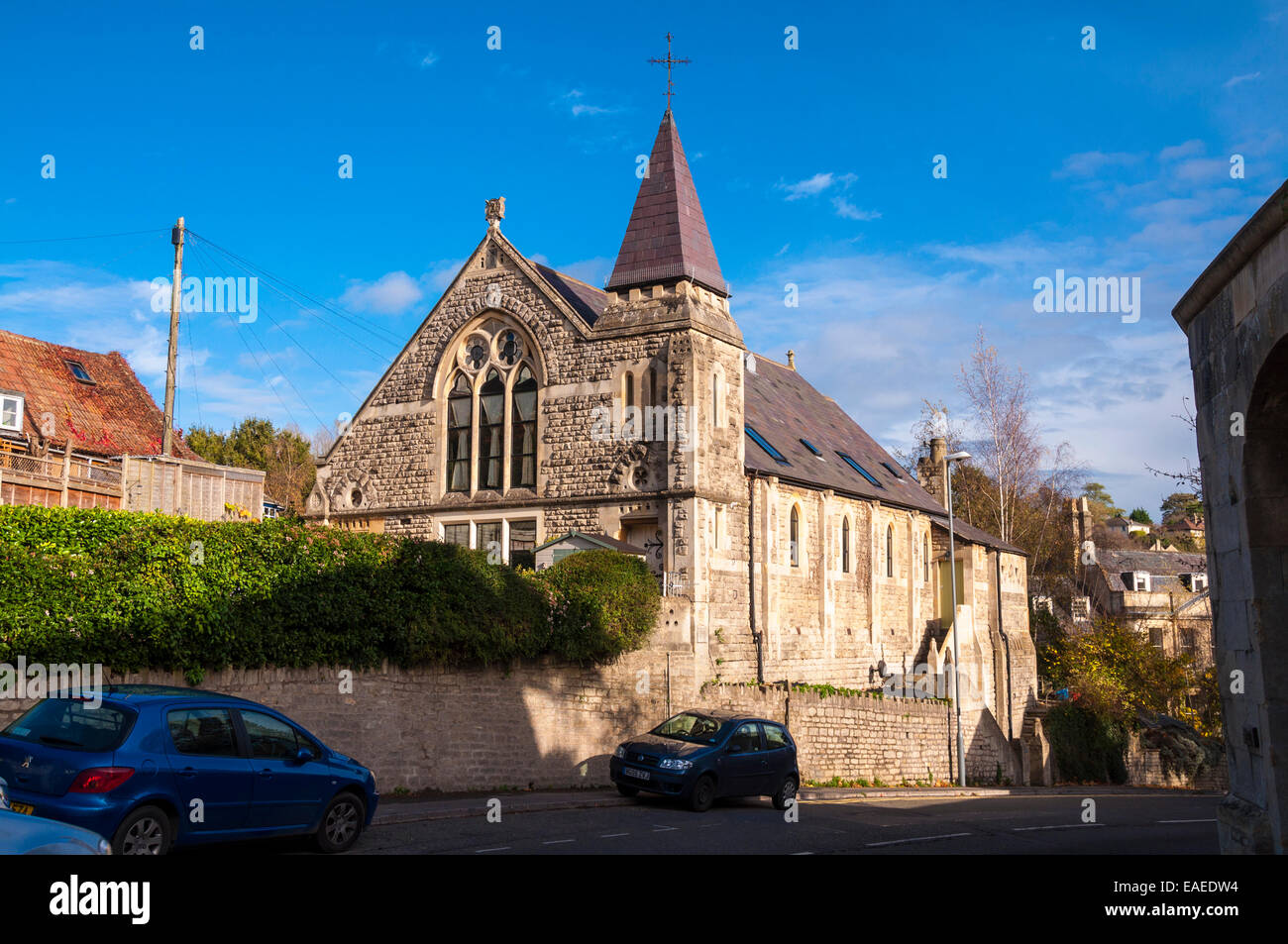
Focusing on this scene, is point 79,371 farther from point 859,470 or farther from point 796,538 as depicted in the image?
point 859,470

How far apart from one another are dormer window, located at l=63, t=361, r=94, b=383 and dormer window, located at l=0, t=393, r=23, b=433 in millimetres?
3618

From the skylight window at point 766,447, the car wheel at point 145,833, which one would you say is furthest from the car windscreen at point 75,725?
the skylight window at point 766,447

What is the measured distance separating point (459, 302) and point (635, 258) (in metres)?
5.61

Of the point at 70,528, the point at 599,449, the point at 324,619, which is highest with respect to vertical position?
the point at 599,449

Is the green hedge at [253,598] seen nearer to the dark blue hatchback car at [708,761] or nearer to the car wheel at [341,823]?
the dark blue hatchback car at [708,761]

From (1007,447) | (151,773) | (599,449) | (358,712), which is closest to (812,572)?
(599,449)

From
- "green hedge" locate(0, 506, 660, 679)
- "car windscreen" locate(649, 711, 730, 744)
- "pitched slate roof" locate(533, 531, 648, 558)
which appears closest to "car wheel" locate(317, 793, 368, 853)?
"green hedge" locate(0, 506, 660, 679)

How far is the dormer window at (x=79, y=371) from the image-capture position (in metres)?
36.4

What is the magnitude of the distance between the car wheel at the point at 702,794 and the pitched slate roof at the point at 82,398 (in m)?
23.2

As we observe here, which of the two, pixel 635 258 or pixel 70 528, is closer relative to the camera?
pixel 70 528

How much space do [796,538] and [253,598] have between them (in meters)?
18.5

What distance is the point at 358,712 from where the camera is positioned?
59.9 feet

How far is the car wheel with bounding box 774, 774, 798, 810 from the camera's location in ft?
64.6
